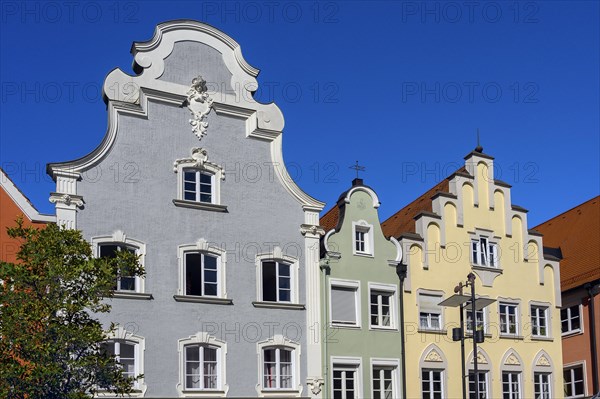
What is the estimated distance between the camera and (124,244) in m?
28.2

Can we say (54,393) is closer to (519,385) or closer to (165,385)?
(165,385)

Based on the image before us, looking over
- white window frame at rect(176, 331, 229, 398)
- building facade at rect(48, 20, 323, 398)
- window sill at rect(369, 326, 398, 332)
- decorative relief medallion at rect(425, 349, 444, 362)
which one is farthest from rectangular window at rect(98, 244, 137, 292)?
decorative relief medallion at rect(425, 349, 444, 362)

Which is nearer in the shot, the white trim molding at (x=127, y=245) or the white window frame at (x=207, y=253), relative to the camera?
the white trim molding at (x=127, y=245)

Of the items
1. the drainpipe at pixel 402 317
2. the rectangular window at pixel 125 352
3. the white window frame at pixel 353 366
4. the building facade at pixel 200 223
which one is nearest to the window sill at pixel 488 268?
the drainpipe at pixel 402 317

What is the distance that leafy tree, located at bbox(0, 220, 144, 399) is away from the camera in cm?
2070

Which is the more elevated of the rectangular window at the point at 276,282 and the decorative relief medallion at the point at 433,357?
the rectangular window at the point at 276,282

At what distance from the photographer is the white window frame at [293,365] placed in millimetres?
29825

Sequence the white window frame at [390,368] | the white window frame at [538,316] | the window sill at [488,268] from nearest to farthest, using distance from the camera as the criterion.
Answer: the white window frame at [390,368]
the window sill at [488,268]
the white window frame at [538,316]

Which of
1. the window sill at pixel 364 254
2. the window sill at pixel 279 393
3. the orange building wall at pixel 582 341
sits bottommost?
the window sill at pixel 279 393

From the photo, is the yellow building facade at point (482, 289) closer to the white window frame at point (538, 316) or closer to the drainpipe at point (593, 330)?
the white window frame at point (538, 316)

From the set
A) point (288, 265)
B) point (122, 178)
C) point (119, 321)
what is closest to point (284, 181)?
point (288, 265)

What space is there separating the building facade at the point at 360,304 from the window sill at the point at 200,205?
434 cm

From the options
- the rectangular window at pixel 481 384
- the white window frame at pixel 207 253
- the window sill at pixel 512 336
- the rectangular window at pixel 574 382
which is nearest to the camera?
the white window frame at pixel 207 253

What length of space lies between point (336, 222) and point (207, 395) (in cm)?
943
